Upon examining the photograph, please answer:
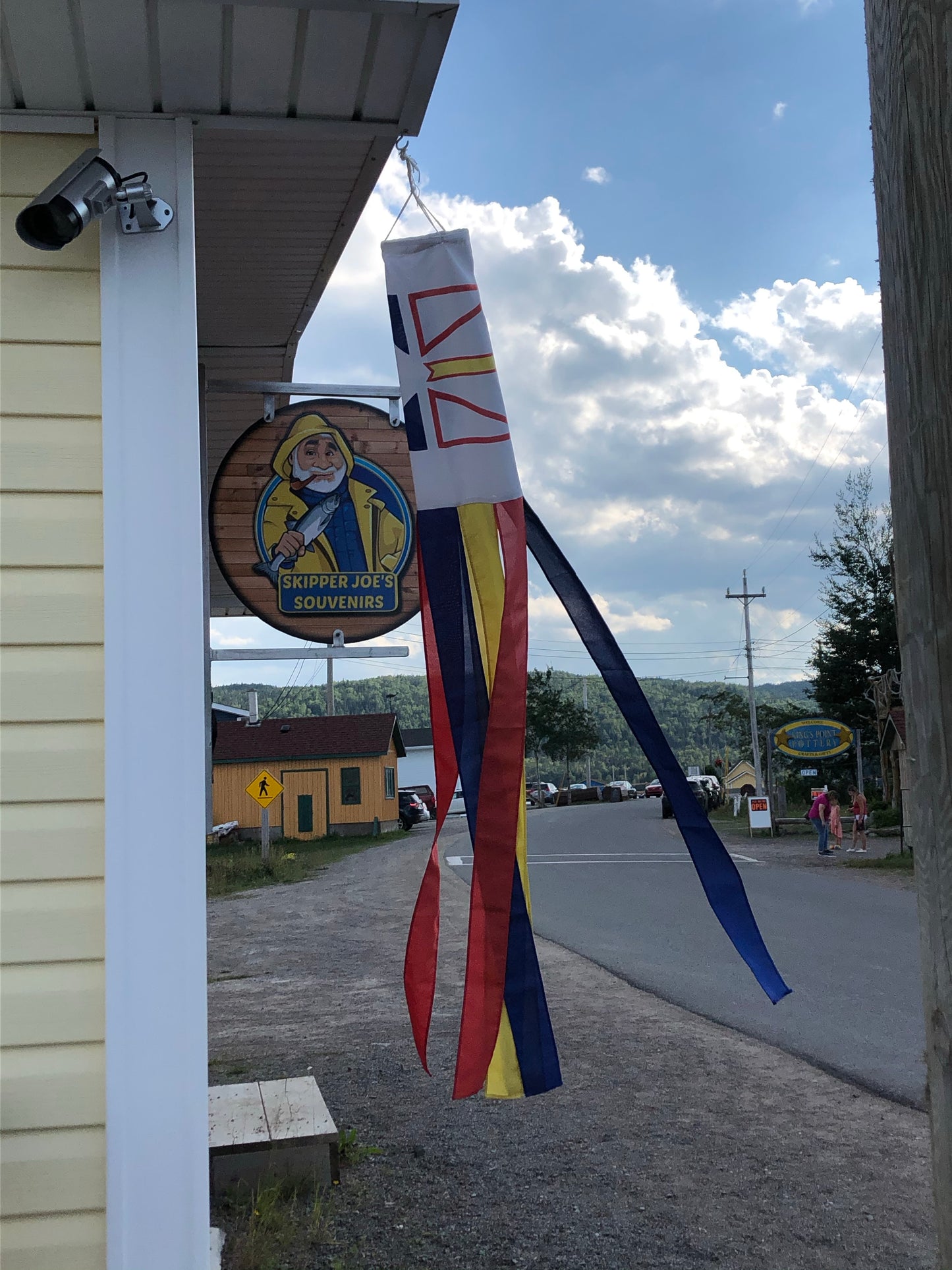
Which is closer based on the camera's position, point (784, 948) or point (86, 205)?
point (86, 205)

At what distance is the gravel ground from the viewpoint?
12.3 feet

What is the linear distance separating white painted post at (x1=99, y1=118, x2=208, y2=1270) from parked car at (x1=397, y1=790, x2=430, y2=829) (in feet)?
119

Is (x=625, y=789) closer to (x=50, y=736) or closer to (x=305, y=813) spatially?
(x=305, y=813)

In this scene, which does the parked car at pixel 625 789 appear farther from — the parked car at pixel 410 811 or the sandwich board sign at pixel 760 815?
the sandwich board sign at pixel 760 815

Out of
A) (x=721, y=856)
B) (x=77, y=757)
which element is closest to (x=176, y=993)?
(x=77, y=757)

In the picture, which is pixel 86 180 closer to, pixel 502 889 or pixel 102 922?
pixel 102 922

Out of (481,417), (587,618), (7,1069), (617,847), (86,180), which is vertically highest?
(86,180)

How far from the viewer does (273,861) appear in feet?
71.0

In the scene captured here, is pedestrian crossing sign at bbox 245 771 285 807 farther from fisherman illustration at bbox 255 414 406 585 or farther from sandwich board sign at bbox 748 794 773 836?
fisherman illustration at bbox 255 414 406 585

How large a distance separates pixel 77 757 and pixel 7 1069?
2.40 feet

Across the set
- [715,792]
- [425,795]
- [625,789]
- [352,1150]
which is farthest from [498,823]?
[625,789]

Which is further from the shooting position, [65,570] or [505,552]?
[505,552]

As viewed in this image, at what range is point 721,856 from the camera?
8.27 ft

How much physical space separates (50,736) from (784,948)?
872 centimetres
